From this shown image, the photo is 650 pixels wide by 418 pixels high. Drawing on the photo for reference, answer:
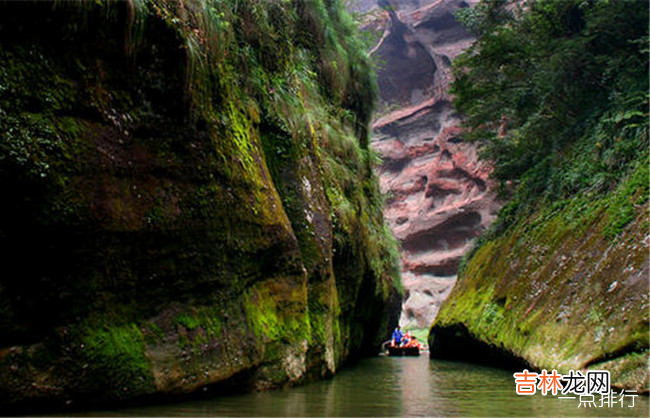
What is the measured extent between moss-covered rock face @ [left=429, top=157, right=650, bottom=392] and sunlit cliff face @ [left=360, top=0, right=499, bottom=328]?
75.1ft

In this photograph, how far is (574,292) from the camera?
7.38m

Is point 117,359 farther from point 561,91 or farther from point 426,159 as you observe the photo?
point 426,159

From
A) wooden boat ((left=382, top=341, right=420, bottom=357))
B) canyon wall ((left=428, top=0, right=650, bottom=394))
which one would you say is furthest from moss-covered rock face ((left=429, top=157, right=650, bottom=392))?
wooden boat ((left=382, top=341, right=420, bottom=357))

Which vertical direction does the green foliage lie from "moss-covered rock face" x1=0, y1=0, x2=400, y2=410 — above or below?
above

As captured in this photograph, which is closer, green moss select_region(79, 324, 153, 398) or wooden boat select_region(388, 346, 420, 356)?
green moss select_region(79, 324, 153, 398)

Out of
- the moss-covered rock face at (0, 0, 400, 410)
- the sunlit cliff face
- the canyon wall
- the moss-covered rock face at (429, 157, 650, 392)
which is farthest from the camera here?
the sunlit cliff face

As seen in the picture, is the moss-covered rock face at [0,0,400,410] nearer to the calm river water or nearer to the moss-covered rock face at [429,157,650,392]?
the calm river water

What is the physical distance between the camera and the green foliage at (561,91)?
386 inches

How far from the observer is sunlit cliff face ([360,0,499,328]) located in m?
36.2

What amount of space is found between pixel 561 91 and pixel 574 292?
6.94 metres

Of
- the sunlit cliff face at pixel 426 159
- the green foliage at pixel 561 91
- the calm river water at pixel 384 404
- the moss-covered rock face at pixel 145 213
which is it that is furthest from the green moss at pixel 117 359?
the sunlit cliff face at pixel 426 159

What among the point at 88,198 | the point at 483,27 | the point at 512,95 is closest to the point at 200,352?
the point at 88,198

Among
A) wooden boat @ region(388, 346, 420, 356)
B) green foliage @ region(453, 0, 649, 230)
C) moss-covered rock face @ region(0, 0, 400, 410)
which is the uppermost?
green foliage @ region(453, 0, 649, 230)

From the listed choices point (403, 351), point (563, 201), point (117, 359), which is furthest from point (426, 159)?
point (117, 359)
